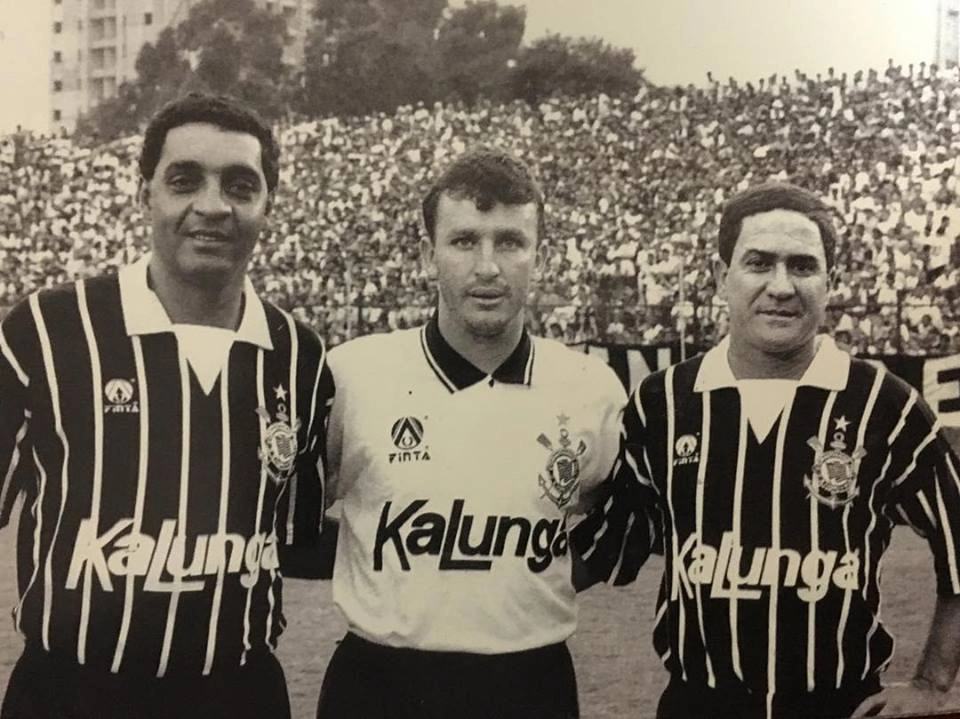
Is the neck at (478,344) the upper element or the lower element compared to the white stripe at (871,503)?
upper

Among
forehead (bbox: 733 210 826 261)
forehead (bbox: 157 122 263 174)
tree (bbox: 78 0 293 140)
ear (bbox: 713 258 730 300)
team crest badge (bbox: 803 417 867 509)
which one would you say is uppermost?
tree (bbox: 78 0 293 140)

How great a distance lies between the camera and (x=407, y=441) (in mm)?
1722

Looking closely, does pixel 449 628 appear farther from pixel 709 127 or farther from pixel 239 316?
pixel 709 127

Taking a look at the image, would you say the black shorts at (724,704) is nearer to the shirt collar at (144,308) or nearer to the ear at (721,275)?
the ear at (721,275)

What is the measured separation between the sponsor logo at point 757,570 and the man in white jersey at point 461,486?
26 cm

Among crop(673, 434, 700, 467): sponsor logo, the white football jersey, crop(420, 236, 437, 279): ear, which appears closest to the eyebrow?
crop(673, 434, 700, 467): sponsor logo

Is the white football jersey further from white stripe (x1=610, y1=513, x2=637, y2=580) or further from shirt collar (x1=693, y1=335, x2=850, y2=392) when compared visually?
shirt collar (x1=693, y1=335, x2=850, y2=392)

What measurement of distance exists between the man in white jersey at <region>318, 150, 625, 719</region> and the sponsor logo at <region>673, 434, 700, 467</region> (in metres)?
0.20

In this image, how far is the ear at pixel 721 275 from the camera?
1877mm

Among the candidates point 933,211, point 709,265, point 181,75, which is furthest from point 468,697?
point 933,211

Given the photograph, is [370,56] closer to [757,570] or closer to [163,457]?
[163,457]

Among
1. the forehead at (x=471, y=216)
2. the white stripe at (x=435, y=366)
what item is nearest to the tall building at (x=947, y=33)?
the forehead at (x=471, y=216)

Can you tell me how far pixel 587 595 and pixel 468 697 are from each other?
0.30 meters

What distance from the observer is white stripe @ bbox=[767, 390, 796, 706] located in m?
1.85
